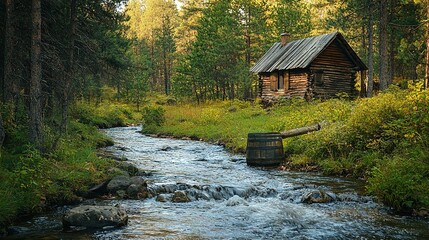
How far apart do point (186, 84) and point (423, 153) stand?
38.2 metres

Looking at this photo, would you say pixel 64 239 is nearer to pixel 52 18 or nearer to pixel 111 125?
pixel 52 18

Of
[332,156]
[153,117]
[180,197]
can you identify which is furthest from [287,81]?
[180,197]

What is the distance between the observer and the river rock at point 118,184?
999 cm

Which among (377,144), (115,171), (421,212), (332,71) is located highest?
(332,71)

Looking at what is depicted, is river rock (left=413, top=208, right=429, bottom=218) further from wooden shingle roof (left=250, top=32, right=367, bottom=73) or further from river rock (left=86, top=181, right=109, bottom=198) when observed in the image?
wooden shingle roof (left=250, top=32, right=367, bottom=73)

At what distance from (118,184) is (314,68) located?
21712mm

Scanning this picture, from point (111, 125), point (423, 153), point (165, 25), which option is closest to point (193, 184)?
point (423, 153)

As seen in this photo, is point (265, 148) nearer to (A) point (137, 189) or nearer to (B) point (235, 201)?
(B) point (235, 201)

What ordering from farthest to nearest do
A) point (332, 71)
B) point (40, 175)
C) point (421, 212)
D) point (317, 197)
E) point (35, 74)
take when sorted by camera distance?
point (332, 71) < point (35, 74) < point (317, 197) < point (40, 175) < point (421, 212)

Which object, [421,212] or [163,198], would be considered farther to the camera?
[163,198]

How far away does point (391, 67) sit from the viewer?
33000 mm

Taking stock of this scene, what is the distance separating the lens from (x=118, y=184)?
10125mm

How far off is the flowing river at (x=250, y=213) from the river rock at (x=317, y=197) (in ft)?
0.31

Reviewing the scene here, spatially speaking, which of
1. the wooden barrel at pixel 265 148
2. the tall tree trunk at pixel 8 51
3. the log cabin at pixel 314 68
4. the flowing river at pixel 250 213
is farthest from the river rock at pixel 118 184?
the log cabin at pixel 314 68
